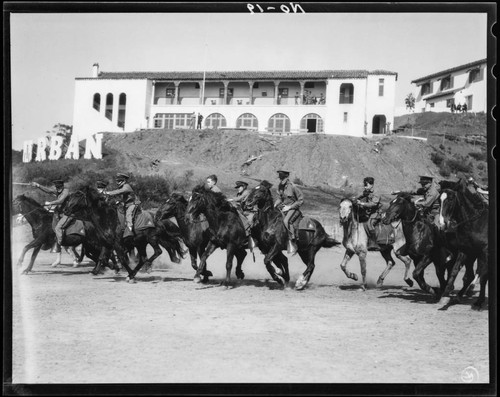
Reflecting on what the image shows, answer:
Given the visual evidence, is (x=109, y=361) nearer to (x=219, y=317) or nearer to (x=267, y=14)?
(x=219, y=317)

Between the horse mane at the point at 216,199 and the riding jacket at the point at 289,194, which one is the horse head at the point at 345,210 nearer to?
the riding jacket at the point at 289,194

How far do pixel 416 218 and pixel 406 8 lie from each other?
4.21m

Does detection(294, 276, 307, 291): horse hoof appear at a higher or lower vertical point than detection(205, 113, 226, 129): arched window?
lower

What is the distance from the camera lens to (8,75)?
975cm

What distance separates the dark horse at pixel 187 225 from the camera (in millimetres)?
13109

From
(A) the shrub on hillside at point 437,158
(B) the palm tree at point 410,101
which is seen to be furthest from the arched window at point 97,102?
(B) the palm tree at point 410,101

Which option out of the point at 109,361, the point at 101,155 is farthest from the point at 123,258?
the point at 101,155

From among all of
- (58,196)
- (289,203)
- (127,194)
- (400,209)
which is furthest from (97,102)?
(400,209)

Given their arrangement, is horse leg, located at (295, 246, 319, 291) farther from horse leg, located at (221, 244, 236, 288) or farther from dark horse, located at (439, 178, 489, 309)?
dark horse, located at (439, 178, 489, 309)

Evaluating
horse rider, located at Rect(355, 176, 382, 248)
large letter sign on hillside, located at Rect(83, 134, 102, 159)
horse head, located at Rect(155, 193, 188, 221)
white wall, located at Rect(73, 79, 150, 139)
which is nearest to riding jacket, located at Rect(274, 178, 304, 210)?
horse rider, located at Rect(355, 176, 382, 248)

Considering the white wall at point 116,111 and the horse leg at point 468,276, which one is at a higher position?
the white wall at point 116,111

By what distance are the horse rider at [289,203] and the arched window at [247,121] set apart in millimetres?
30715

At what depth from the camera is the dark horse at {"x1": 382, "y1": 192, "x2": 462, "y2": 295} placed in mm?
11523

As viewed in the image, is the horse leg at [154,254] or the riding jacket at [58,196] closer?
the horse leg at [154,254]
